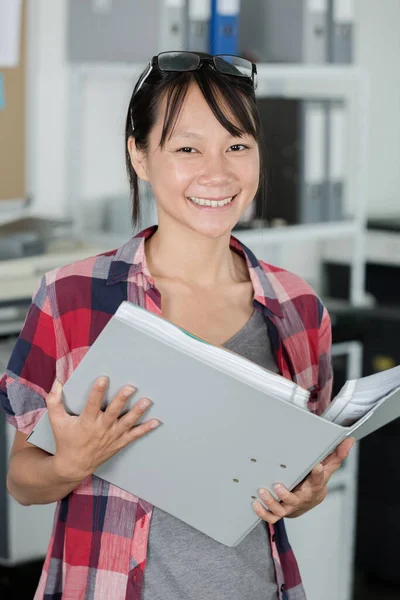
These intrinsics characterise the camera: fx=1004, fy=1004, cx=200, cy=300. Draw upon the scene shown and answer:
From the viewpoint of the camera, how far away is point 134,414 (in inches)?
44.2

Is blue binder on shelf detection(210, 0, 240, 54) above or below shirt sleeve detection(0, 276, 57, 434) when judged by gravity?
above

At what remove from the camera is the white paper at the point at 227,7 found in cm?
265

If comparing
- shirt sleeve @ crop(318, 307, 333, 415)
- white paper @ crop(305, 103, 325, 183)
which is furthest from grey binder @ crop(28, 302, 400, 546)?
white paper @ crop(305, 103, 325, 183)

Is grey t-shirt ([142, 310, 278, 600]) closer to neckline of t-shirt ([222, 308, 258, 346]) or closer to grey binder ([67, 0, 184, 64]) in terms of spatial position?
neckline of t-shirt ([222, 308, 258, 346])

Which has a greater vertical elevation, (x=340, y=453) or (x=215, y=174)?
(x=215, y=174)

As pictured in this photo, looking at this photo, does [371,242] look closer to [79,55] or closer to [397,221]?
[397,221]

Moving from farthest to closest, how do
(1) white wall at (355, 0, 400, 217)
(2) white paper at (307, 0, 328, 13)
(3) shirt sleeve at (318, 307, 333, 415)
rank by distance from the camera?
(1) white wall at (355, 0, 400, 217) → (2) white paper at (307, 0, 328, 13) → (3) shirt sleeve at (318, 307, 333, 415)

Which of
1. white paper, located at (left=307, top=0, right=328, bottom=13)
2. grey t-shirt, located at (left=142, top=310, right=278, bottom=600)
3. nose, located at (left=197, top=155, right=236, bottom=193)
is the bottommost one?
grey t-shirt, located at (left=142, top=310, right=278, bottom=600)

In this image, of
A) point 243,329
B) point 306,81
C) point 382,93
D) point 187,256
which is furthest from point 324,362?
point 382,93

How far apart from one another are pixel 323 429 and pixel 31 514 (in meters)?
1.49

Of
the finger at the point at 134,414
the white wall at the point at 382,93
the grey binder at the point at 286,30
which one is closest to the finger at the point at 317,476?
the finger at the point at 134,414

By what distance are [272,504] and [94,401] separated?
0.26 m

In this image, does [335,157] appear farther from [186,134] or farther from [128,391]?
[128,391]

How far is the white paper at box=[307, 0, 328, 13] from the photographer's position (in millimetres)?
2846
